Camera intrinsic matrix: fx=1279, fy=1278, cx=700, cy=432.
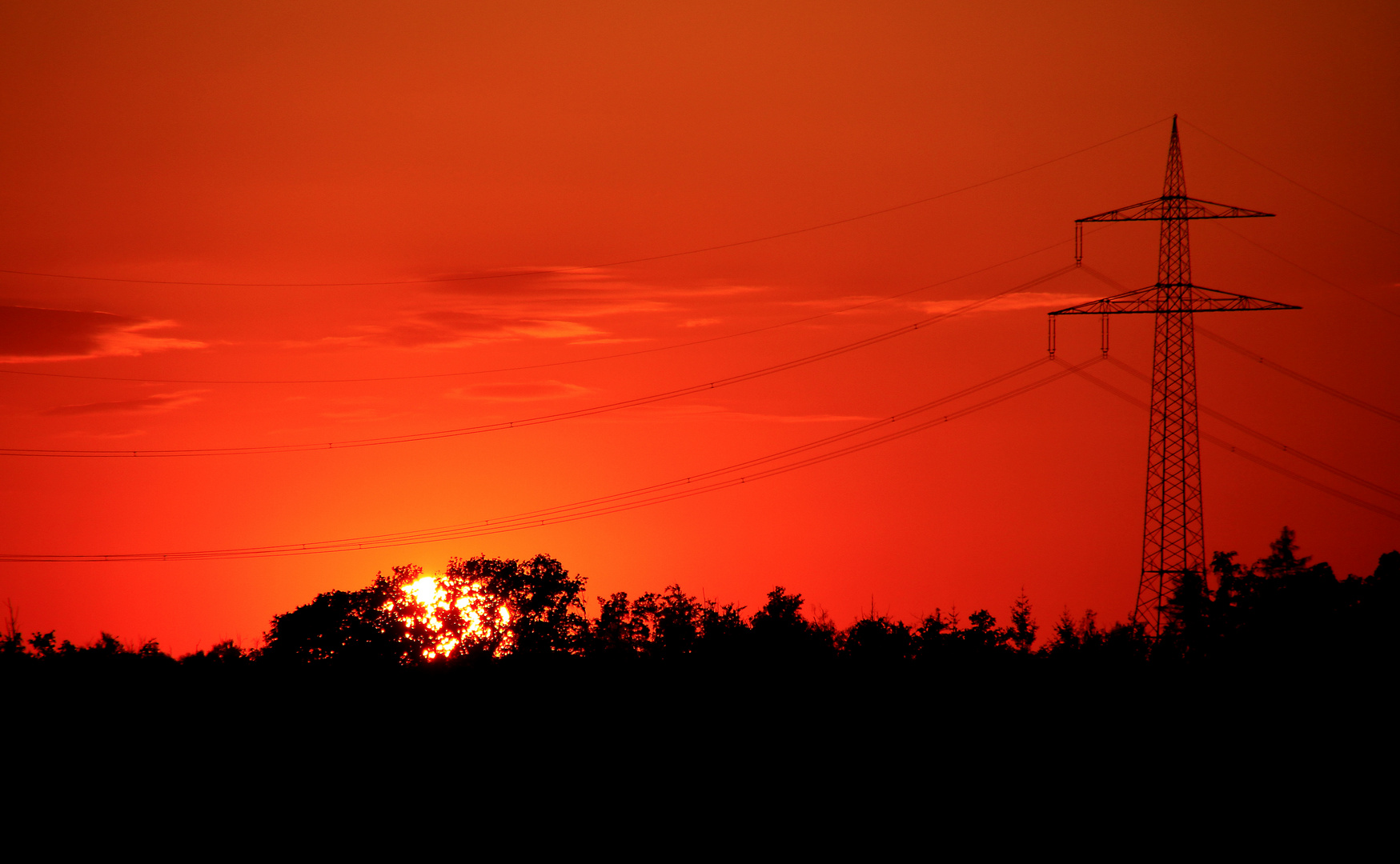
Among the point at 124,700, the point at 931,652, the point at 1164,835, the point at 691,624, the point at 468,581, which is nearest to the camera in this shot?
the point at 1164,835

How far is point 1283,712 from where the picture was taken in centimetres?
3234

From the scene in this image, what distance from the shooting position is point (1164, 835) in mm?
28266

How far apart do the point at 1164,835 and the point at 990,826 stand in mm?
3744

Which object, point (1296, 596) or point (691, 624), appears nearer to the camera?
point (691, 624)

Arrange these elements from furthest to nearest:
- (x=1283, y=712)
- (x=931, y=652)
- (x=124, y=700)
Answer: (x=931, y=652)
(x=124, y=700)
(x=1283, y=712)

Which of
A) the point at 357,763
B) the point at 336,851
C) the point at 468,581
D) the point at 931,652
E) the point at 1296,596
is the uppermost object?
the point at 468,581

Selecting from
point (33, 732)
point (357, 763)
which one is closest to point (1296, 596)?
point (357, 763)

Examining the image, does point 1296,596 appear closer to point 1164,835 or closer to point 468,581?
point 1164,835

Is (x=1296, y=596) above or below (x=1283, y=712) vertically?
above

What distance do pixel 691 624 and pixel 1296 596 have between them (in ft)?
76.2

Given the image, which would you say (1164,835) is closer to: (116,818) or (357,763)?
(357,763)

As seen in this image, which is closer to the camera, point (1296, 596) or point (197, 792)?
point (197, 792)

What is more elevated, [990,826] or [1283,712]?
[1283,712]

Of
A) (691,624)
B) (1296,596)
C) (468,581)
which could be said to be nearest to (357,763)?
(691,624)
